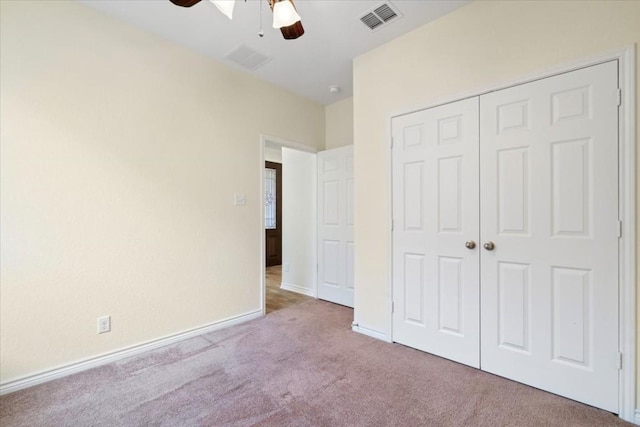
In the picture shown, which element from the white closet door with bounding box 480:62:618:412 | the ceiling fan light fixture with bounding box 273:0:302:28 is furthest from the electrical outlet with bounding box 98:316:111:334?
the white closet door with bounding box 480:62:618:412

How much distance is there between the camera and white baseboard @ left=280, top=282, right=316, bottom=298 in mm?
4145

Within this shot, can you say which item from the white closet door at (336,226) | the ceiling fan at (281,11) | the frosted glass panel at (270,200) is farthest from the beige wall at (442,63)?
the frosted glass panel at (270,200)

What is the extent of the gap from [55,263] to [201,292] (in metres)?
1.14

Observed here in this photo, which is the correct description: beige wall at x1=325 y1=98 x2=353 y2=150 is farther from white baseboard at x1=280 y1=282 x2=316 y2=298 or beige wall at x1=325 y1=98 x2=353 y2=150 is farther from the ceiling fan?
the ceiling fan

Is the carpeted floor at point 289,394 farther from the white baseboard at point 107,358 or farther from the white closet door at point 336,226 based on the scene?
the white closet door at point 336,226

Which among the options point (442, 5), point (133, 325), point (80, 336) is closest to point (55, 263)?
point (80, 336)

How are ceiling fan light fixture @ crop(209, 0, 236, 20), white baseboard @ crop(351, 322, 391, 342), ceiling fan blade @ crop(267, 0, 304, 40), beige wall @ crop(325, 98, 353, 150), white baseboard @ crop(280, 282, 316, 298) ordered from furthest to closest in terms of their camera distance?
white baseboard @ crop(280, 282, 316, 298)
beige wall @ crop(325, 98, 353, 150)
white baseboard @ crop(351, 322, 391, 342)
ceiling fan blade @ crop(267, 0, 304, 40)
ceiling fan light fixture @ crop(209, 0, 236, 20)

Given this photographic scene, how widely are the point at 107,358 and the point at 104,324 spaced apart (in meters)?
0.27

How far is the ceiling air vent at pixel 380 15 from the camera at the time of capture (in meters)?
2.21

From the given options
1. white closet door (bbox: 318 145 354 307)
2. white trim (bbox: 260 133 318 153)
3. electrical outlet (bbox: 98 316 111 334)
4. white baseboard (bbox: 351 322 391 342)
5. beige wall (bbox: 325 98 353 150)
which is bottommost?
white baseboard (bbox: 351 322 391 342)

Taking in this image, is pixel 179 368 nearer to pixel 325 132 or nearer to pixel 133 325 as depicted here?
pixel 133 325

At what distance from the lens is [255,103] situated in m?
3.28

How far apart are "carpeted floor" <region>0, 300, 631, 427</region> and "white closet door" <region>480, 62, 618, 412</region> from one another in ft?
0.74

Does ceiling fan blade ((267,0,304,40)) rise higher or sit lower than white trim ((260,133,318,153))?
higher
